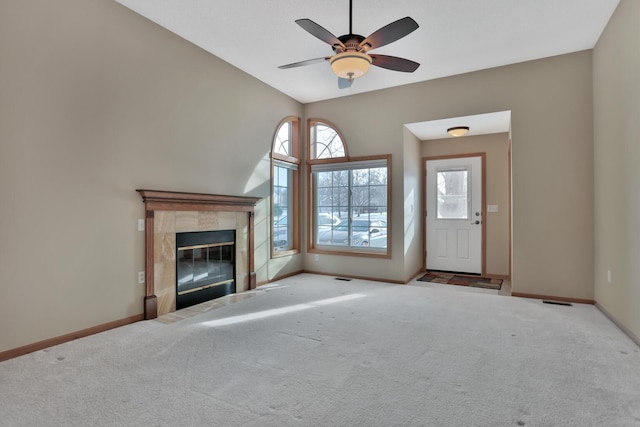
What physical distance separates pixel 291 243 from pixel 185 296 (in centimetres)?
233

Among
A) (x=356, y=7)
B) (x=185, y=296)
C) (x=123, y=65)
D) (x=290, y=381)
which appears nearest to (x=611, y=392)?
(x=290, y=381)

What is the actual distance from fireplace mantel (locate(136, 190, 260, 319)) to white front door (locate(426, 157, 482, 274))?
3527mm

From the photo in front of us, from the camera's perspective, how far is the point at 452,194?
6.06 meters

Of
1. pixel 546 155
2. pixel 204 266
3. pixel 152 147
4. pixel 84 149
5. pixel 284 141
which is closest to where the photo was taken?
pixel 84 149

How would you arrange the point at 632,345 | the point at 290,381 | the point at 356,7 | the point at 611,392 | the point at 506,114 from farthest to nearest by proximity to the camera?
the point at 506,114
the point at 356,7
the point at 632,345
the point at 290,381
the point at 611,392

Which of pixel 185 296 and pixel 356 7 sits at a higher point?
pixel 356 7

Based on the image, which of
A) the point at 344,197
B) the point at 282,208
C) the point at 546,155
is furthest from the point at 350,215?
the point at 546,155

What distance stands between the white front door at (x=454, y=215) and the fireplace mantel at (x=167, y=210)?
3.53 metres

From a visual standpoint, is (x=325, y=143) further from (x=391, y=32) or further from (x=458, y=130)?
(x=391, y=32)

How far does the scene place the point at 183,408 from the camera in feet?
6.21

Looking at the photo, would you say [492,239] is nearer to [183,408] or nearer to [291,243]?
[291,243]

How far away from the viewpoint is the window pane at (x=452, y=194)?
19.6ft

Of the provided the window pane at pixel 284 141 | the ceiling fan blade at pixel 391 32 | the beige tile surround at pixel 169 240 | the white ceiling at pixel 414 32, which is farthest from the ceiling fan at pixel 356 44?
the window pane at pixel 284 141

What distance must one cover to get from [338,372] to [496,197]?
4.66 m
